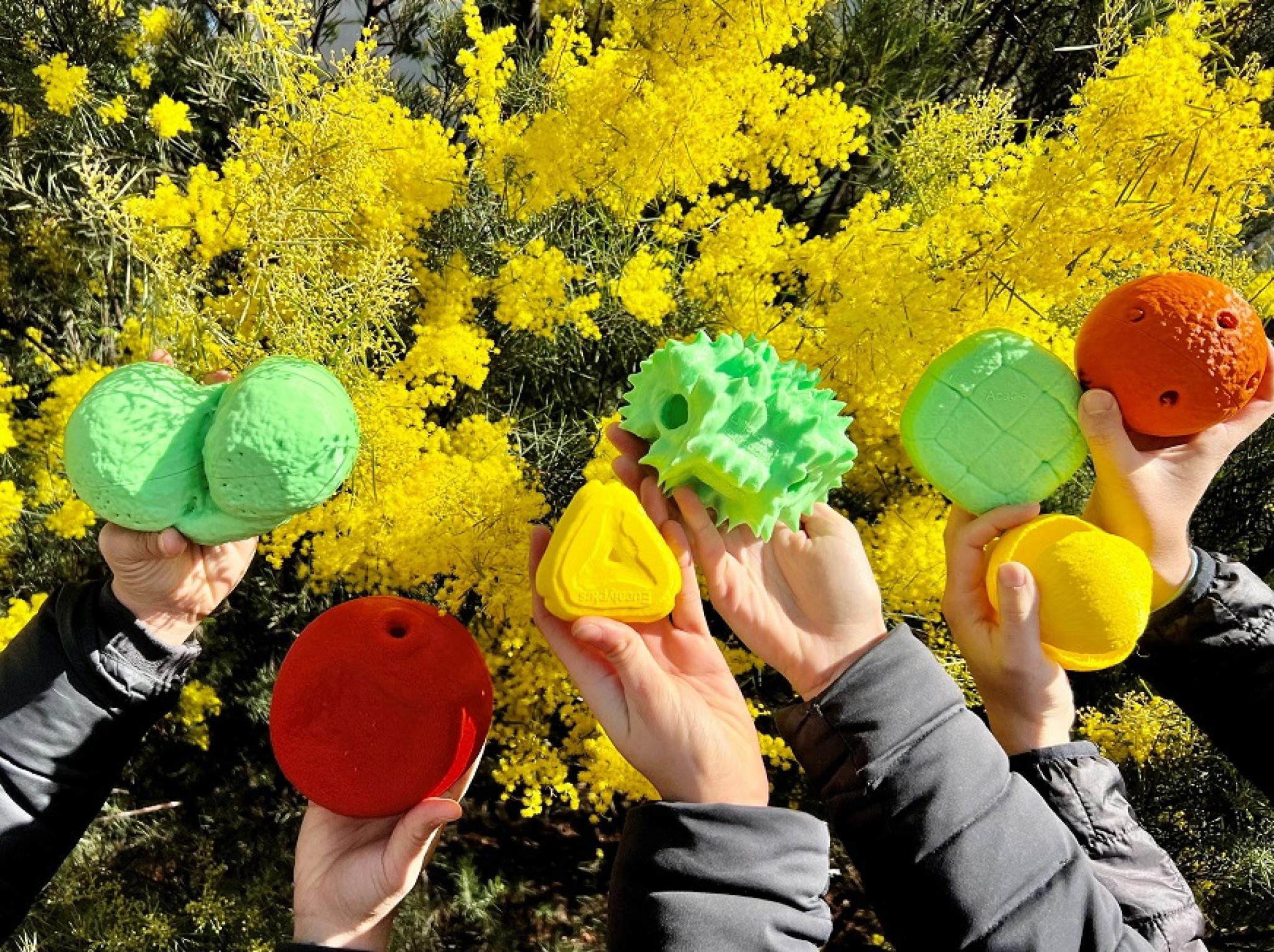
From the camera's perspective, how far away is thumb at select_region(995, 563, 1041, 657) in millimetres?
1386

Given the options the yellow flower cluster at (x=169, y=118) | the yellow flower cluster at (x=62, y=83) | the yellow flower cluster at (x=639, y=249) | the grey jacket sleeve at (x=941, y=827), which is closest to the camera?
the grey jacket sleeve at (x=941, y=827)

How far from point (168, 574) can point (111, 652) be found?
0.52 ft

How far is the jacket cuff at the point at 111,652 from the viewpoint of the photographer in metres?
1.46

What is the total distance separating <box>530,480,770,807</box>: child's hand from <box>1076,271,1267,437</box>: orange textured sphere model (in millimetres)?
897

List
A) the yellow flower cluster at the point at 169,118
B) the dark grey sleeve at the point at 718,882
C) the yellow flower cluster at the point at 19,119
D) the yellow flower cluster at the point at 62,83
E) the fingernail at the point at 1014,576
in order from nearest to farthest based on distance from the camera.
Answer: the dark grey sleeve at the point at 718,882 < the fingernail at the point at 1014,576 < the yellow flower cluster at the point at 169,118 < the yellow flower cluster at the point at 62,83 < the yellow flower cluster at the point at 19,119

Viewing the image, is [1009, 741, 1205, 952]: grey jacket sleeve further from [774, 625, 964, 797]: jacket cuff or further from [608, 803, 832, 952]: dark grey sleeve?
[608, 803, 832, 952]: dark grey sleeve

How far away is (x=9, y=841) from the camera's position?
4.58 ft

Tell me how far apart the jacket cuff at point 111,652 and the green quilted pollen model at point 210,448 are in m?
0.19

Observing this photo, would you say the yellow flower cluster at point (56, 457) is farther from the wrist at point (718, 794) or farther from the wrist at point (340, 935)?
the wrist at point (718, 794)

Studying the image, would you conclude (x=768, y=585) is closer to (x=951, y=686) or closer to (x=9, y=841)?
(x=951, y=686)

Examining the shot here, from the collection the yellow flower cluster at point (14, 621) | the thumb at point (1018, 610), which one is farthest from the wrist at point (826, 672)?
the yellow flower cluster at point (14, 621)

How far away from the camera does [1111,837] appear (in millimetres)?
1450

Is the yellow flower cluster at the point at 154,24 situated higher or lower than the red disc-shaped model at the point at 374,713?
higher

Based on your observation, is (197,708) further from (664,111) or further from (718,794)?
(664,111)
